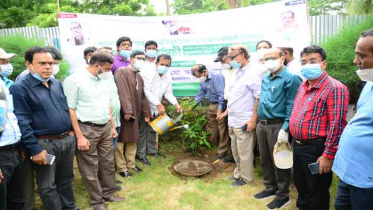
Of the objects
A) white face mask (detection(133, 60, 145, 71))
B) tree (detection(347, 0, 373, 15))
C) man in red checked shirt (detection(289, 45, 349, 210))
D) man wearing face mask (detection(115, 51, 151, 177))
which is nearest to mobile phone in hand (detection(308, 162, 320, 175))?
man in red checked shirt (detection(289, 45, 349, 210))

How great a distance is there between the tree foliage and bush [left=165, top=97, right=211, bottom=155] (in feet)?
27.6

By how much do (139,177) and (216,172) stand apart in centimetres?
128

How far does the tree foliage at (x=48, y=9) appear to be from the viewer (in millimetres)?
10750

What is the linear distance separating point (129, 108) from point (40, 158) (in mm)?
1699

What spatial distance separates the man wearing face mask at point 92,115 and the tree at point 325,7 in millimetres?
20702

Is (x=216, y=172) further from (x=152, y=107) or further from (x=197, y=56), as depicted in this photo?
(x=197, y=56)

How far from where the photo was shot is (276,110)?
3217 millimetres

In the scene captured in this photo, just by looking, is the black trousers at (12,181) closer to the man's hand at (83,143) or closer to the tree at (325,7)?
the man's hand at (83,143)

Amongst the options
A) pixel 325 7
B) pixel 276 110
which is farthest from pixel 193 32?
pixel 325 7

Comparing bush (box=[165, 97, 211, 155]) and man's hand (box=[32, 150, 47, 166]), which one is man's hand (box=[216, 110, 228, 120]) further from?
man's hand (box=[32, 150, 47, 166])

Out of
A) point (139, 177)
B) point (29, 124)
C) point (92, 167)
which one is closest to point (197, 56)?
point (139, 177)

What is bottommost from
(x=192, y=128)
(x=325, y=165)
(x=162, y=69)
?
(x=192, y=128)

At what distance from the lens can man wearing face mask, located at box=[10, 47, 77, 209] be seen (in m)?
2.62

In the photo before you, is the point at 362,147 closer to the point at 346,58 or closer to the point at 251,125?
the point at 251,125
